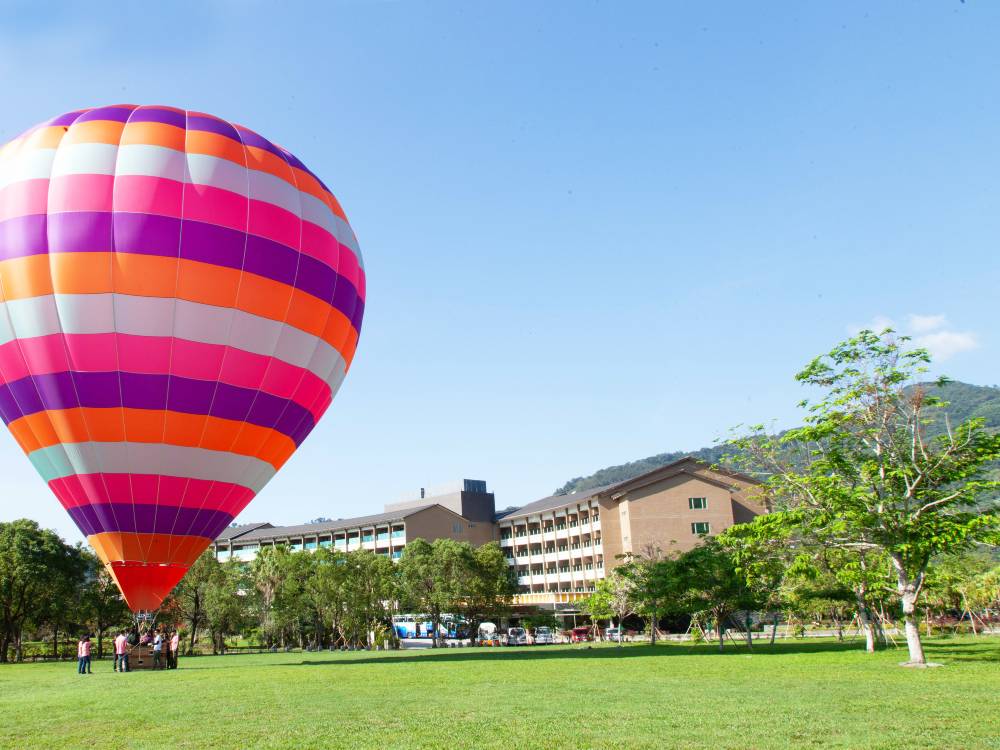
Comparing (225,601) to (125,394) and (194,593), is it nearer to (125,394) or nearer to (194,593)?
(194,593)

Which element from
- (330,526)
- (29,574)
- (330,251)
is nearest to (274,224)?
(330,251)

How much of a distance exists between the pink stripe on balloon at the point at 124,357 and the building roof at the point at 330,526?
6521cm

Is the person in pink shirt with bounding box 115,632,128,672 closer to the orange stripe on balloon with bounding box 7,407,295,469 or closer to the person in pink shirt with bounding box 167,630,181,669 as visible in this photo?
the person in pink shirt with bounding box 167,630,181,669

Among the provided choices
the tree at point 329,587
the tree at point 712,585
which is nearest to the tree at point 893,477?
the tree at point 712,585

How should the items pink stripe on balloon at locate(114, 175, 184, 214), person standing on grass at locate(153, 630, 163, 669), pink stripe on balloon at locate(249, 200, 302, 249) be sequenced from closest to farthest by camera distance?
pink stripe on balloon at locate(114, 175, 184, 214), pink stripe on balloon at locate(249, 200, 302, 249), person standing on grass at locate(153, 630, 163, 669)

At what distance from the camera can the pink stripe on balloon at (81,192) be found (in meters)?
23.1

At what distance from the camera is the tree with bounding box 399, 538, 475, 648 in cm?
5862

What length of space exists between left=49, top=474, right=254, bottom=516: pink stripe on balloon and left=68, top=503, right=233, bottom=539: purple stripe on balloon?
0.16 m

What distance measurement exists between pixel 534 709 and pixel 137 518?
15188 mm

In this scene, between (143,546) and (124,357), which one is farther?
(143,546)

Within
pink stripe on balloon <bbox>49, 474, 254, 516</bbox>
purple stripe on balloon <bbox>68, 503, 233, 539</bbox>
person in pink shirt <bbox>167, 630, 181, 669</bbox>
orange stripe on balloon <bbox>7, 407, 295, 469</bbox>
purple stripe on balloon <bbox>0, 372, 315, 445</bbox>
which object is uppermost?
purple stripe on balloon <bbox>0, 372, 315, 445</bbox>

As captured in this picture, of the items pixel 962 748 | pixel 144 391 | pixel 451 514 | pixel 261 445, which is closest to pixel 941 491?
pixel 962 748

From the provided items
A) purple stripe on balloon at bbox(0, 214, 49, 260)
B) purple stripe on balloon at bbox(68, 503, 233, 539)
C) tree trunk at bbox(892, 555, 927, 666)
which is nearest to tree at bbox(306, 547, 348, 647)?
purple stripe on balloon at bbox(68, 503, 233, 539)

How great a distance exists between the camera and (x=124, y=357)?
22953mm
